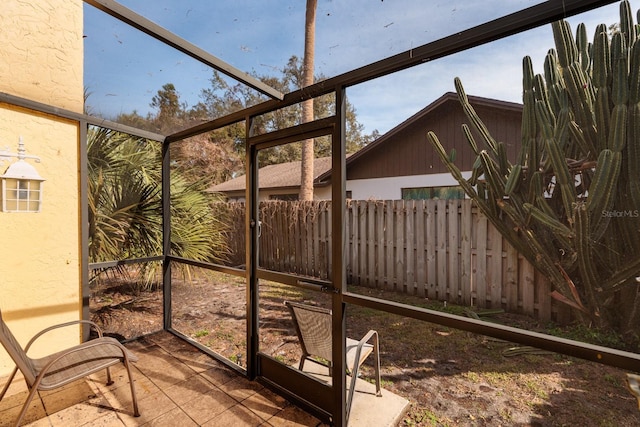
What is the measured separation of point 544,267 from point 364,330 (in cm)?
229

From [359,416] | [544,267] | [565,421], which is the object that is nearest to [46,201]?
[359,416]

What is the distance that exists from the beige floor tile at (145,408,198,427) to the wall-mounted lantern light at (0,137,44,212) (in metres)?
2.03

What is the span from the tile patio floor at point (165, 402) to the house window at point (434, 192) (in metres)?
4.82

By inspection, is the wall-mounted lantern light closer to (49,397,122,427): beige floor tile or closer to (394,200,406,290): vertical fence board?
(49,397,122,427): beige floor tile

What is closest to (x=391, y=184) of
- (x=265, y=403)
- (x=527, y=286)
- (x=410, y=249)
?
(x=410, y=249)

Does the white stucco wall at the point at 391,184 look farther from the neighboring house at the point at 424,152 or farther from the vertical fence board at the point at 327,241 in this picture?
the vertical fence board at the point at 327,241

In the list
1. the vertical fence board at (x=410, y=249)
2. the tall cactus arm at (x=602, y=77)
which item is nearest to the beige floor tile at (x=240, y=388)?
the vertical fence board at (x=410, y=249)

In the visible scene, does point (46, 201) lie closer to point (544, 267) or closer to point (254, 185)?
point (254, 185)

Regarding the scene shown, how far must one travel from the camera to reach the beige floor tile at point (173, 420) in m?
1.99

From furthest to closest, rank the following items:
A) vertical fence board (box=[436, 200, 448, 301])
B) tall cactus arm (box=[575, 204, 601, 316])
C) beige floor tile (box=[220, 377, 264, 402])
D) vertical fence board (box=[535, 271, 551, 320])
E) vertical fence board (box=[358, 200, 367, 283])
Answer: vertical fence board (box=[358, 200, 367, 283]), vertical fence board (box=[436, 200, 448, 301]), vertical fence board (box=[535, 271, 551, 320]), tall cactus arm (box=[575, 204, 601, 316]), beige floor tile (box=[220, 377, 264, 402])

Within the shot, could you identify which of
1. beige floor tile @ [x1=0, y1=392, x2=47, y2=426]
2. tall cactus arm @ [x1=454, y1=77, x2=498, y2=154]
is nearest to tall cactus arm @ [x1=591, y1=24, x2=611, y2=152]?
tall cactus arm @ [x1=454, y1=77, x2=498, y2=154]

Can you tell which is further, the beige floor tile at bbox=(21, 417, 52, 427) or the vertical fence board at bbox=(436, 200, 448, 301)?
Result: the vertical fence board at bbox=(436, 200, 448, 301)

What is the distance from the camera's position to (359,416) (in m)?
2.04

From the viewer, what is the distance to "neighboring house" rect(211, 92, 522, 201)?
A: 5027 millimetres
